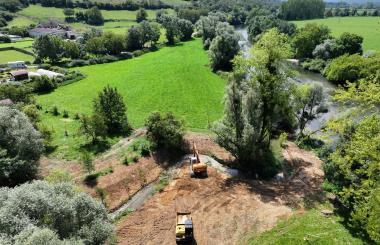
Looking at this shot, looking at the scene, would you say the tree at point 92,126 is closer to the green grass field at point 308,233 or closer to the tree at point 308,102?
the green grass field at point 308,233

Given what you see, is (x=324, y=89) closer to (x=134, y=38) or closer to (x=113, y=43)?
(x=113, y=43)

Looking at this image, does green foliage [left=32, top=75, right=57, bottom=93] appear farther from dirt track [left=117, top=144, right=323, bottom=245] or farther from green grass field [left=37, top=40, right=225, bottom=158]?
dirt track [left=117, top=144, right=323, bottom=245]

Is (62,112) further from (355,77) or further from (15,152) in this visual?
(355,77)

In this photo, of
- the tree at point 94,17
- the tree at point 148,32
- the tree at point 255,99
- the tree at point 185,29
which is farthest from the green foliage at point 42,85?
the tree at point 94,17

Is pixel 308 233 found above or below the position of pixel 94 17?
below

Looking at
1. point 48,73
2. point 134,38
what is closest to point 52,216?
point 48,73

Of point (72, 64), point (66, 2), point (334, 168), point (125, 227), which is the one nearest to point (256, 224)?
point (334, 168)

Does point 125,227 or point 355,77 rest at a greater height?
point 355,77
